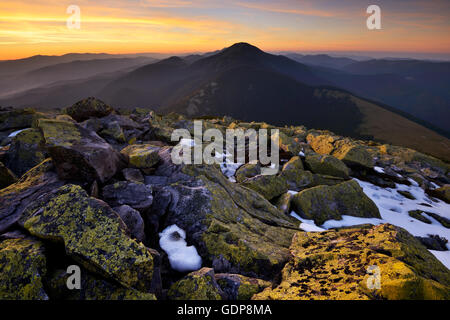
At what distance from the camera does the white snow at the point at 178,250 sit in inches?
306

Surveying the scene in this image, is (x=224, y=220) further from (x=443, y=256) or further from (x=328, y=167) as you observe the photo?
(x=328, y=167)

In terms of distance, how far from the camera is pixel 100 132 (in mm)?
16609

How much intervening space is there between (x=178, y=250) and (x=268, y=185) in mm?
9160

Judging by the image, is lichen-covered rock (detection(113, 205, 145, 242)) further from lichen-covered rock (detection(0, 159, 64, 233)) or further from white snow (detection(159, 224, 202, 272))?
lichen-covered rock (detection(0, 159, 64, 233))

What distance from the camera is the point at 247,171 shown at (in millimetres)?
17281

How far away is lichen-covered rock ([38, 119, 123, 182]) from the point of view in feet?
28.6

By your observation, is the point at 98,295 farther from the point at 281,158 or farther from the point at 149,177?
the point at 281,158

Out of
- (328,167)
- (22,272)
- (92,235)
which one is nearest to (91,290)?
(92,235)

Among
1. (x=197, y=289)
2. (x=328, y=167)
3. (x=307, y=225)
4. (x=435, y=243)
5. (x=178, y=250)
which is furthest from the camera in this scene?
(x=328, y=167)

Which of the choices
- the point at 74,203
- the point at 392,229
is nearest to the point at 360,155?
the point at 392,229

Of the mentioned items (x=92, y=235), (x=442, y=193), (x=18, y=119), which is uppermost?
(x=18, y=119)

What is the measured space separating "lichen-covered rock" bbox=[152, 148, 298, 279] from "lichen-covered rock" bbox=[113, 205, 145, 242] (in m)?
1.66

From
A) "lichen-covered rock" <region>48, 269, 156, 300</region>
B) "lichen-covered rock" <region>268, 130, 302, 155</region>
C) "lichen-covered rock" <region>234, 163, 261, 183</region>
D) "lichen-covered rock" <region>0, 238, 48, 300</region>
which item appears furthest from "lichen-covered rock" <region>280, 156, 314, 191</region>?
"lichen-covered rock" <region>0, 238, 48, 300</region>
